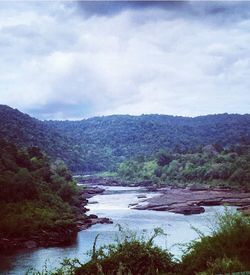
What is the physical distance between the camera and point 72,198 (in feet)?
300

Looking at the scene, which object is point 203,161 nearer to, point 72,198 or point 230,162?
point 230,162

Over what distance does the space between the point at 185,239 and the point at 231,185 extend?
72.2m

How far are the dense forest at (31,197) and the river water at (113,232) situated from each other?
5.44 metres

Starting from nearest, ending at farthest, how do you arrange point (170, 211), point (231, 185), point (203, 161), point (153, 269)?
point (153, 269)
point (170, 211)
point (231, 185)
point (203, 161)

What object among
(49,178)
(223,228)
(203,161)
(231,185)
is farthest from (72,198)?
(203,161)

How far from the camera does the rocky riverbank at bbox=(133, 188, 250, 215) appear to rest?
296 feet

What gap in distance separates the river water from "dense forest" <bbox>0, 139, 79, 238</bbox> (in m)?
5.44

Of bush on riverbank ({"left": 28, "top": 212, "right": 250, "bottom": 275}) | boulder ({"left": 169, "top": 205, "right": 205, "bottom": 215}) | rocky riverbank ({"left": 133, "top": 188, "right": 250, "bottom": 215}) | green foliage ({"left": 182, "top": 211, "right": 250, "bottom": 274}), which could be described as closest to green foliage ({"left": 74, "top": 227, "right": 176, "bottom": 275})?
bush on riverbank ({"left": 28, "top": 212, "right": 250, "bottom": 275})

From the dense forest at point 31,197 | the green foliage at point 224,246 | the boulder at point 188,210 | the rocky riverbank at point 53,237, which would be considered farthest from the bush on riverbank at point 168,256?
the boulder at point 188,210

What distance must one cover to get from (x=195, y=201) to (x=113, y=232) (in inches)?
1499

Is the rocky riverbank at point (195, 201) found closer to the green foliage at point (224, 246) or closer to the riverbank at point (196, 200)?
the riverbank at point (196, 200)

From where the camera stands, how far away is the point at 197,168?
150 m

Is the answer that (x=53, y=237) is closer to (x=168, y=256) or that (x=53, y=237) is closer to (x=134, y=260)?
(x=168, y=256)

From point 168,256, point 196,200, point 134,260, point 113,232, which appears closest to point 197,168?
point 196,200
